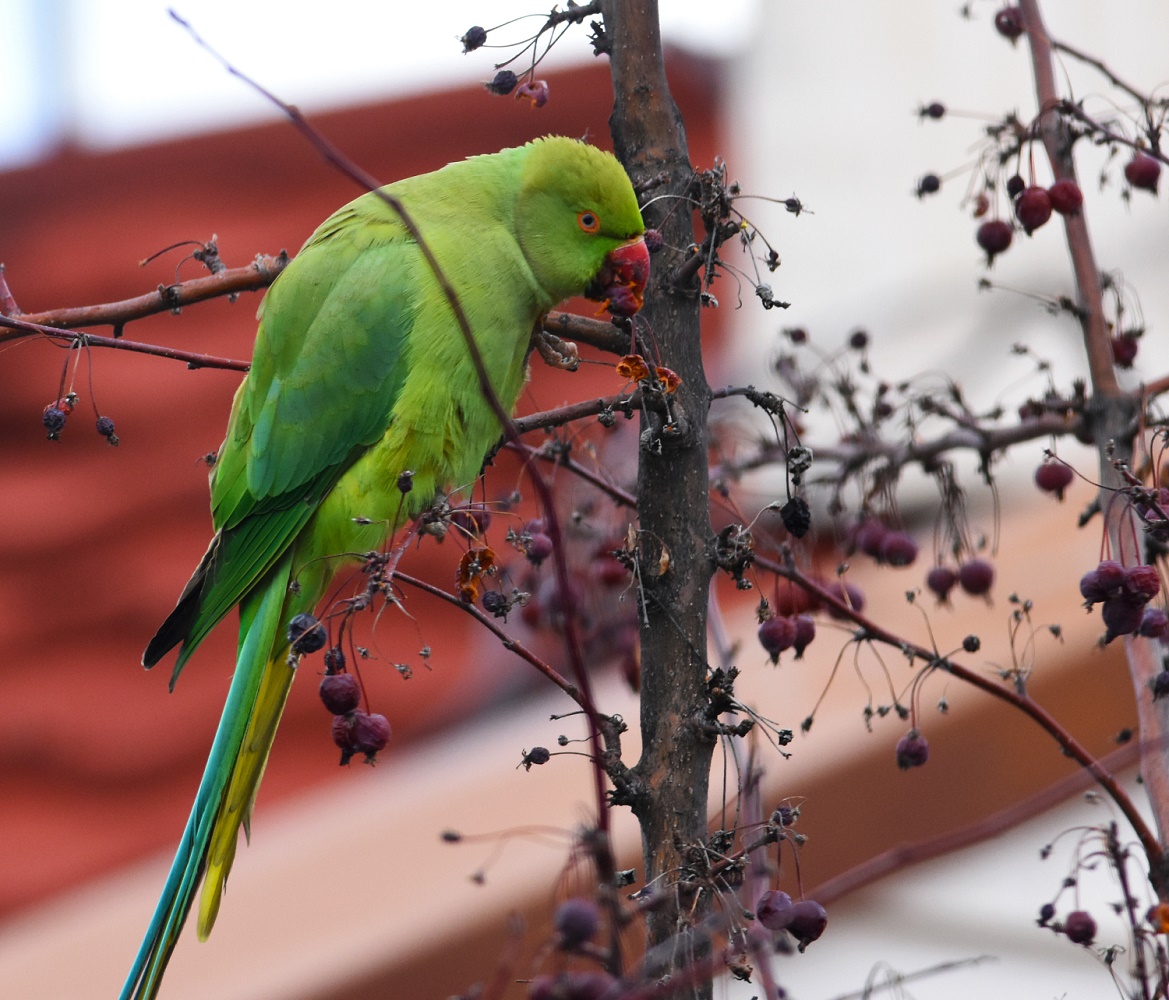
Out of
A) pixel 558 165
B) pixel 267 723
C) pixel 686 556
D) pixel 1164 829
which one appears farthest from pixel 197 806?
pixel 1164 829

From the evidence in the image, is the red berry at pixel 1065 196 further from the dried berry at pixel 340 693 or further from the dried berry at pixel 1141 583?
the dried berry at pixel 340 693

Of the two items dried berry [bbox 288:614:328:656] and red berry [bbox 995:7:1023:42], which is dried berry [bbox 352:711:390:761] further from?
red berry [bbox 995:7:1023:42]

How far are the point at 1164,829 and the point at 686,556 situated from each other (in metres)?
0.42

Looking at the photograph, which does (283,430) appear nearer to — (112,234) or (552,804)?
(552,804)

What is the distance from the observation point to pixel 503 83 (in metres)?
1.13

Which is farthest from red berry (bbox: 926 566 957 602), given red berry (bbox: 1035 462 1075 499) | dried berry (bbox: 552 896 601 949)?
dried berry (bbox: 552 896 601 949)

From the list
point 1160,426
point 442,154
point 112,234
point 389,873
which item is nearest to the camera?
point 1160,426

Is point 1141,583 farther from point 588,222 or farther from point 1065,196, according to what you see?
point 588,222

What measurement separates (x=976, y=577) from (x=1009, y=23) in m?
0.60

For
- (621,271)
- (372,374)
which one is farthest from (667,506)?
(372,374)

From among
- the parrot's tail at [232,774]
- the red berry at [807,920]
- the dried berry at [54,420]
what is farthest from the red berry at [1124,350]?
the dried berry at [54,420]

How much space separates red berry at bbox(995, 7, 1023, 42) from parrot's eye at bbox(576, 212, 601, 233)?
476 mm

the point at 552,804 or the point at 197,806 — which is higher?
the point at 552,804

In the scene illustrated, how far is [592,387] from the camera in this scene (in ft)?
12.5
